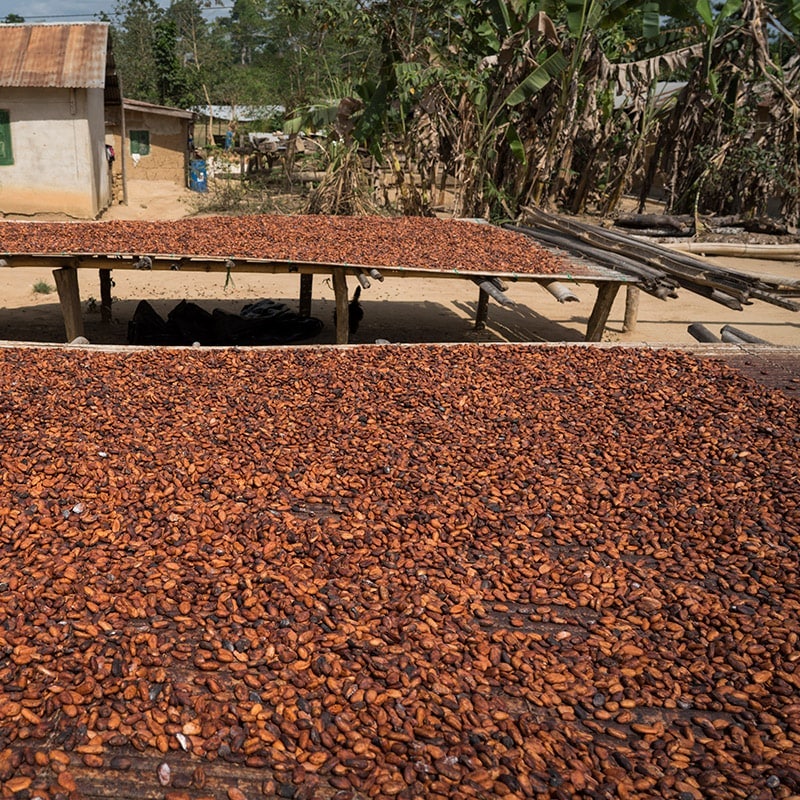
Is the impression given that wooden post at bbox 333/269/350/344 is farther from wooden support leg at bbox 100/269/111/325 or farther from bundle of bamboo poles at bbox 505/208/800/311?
wooden support leg at bbox 100/269/111/325

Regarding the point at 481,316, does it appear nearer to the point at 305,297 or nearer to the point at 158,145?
the point at 305,297

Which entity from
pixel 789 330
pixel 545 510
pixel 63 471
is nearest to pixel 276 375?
pixel 63 471

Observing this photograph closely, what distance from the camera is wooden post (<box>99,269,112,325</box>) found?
294 inches

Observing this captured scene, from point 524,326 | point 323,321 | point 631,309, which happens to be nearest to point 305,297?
point 323,321

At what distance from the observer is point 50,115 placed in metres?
11.9

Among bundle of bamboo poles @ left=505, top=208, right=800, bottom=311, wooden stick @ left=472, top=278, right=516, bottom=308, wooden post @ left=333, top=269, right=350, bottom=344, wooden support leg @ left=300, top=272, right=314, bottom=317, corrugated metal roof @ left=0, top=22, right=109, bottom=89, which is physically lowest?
wooden support leg @ left=300, top=272, right=314, bottom=317

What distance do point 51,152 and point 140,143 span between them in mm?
7351

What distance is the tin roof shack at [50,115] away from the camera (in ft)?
38.0

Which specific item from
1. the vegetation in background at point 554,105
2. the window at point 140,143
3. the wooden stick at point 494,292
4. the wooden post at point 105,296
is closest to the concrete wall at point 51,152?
the vegetation in background at point 554,105

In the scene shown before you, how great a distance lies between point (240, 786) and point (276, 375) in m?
2.59

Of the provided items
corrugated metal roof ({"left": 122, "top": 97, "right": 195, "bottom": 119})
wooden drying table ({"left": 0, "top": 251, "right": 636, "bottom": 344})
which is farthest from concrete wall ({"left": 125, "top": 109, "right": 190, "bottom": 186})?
wooden drying table ({"left": 0, "top": 251, "right": 636, "bottom": 344})

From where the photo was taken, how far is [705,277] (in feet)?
19.2

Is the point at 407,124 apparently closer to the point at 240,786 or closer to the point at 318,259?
the point at 318,259

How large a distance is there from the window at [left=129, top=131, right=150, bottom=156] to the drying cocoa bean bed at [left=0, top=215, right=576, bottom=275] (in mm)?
13395
